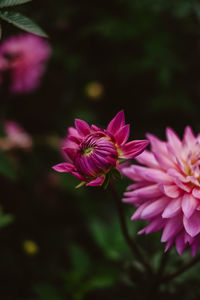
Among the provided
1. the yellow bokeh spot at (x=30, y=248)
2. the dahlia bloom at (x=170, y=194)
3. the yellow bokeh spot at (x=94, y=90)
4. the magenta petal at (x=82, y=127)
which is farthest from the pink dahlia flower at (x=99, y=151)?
the yellow bokeh spot at (x=94, y=90)

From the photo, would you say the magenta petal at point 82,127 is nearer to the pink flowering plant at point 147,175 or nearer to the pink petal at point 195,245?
the pink flowering plant at point 147,175

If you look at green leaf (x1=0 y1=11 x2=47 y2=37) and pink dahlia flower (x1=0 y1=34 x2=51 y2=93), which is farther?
pink dahlia flower (x1=0 y1=34 x2=51 y2=93)

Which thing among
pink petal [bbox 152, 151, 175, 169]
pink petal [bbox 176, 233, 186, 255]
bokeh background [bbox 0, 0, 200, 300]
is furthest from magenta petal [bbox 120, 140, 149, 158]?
bokeh background [bbox 0, 0, 200, 300]

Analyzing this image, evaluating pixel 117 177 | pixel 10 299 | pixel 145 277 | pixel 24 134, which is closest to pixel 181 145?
pixel 117 177

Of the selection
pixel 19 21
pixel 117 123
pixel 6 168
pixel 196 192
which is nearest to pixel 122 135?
pixel 117 123

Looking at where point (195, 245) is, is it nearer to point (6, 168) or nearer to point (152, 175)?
point (152, 175)

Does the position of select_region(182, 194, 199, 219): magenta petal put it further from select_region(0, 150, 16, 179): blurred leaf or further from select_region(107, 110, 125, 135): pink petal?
select_region(0, 150, 16, 179): blurred leaf
